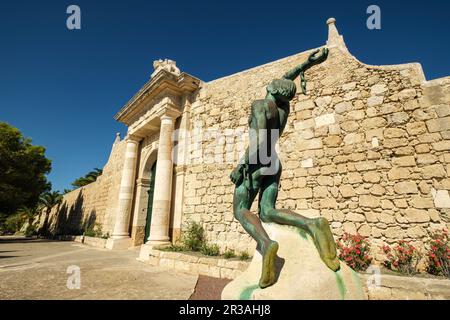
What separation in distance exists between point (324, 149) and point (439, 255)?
2.84 m

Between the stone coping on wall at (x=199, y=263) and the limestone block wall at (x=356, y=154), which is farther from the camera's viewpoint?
the stone coping on wall at (x=199, y=263)

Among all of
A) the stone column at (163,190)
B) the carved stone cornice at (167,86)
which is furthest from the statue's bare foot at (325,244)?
the carved stone cornice at (167,86)

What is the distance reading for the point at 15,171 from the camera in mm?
15242

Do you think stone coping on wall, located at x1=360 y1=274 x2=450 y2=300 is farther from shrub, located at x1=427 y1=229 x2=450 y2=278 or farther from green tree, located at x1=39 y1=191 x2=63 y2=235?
green tree, located at x1=39 y1=191 x2=63 y2=235

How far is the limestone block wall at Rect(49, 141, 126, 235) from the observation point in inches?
501

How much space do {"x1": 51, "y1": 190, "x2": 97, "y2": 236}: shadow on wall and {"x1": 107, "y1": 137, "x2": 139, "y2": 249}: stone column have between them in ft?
19.1

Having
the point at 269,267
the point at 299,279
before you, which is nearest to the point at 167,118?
the point at 269,267

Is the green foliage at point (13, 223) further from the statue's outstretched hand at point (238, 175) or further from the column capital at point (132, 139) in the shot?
the statue's outstretched hand at point (238, 175)

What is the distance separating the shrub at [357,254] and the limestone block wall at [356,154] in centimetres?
34

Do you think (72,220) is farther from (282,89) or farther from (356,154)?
(282,89)

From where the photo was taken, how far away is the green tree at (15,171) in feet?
48.3

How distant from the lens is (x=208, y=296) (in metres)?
3.25
